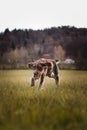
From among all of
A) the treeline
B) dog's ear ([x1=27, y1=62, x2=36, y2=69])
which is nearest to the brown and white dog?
dog's ear ([x1=27, y1=62, x2=36, y2=69])

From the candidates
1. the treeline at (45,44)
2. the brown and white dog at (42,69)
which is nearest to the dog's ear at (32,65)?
the brown and white dog at (42,69)

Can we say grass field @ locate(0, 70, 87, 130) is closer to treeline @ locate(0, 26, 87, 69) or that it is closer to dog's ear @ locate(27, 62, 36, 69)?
dog's ear @ locate(27, 62, 36, 69)

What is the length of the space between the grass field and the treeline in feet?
0.69

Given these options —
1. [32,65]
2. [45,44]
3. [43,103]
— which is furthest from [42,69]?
[43,103]

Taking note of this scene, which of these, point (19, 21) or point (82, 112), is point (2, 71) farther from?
point (82, 112)

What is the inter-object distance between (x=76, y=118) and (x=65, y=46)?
2557 mm

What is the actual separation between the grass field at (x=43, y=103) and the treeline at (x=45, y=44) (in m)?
0.21

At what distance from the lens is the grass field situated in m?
2.69

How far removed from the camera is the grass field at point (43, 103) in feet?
8.84

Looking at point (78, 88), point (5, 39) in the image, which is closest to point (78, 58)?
point (78, 88)

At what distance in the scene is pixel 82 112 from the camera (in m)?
3.06

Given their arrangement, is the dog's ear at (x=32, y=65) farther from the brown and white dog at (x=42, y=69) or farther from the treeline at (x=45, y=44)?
the treeline at (x=45, y=44)

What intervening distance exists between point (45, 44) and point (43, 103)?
5.68 feet

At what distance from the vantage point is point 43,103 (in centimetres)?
367
